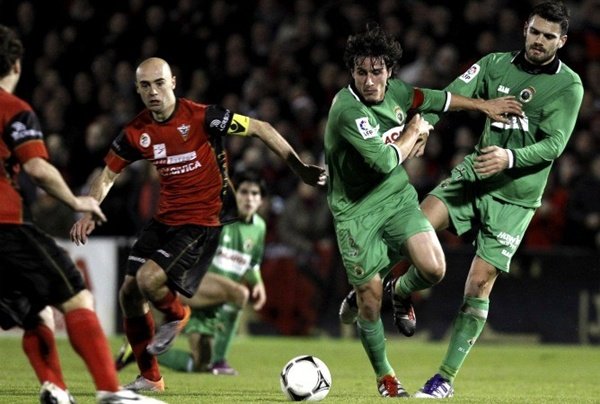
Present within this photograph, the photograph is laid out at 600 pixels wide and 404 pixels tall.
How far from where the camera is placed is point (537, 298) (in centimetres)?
1461

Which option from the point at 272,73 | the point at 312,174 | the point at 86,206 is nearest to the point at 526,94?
the point at 312,174

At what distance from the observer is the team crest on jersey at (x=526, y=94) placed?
319 inches

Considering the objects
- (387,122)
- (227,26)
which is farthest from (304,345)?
(387,122)

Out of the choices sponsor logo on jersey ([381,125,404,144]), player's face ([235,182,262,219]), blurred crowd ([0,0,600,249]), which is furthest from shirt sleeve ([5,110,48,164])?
blurred crowd ([0,0,600,249])

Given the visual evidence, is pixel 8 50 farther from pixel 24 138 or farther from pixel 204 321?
pixel 204 321

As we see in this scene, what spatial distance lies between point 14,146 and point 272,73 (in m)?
11.6

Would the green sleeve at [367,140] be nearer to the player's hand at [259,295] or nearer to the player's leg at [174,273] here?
the player's leg at [174,273]

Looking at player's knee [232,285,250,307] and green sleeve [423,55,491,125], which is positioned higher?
green sleeve [423,55,491,125]

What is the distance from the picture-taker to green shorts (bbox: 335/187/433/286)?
7.82 meters

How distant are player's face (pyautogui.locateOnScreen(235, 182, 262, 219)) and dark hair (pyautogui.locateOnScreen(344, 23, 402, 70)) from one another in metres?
3.36

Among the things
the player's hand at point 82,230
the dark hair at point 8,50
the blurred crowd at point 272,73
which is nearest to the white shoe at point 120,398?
the dark hair at point 8,50

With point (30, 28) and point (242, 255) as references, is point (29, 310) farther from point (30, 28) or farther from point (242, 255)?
point (30, 28)

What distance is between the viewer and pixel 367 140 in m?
7.62

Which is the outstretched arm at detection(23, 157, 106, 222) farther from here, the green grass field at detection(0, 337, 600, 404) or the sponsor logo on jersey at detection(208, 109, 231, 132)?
the sponsor logo on jersey at detection(208, 109, 231, 132)
